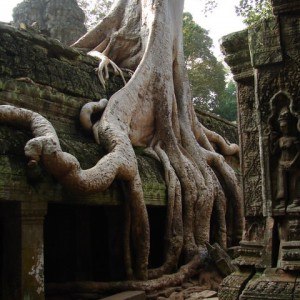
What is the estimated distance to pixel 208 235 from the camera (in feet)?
23.9

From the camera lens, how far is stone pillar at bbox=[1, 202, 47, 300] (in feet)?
15.8

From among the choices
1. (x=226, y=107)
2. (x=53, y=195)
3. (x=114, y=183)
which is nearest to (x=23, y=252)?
(x=53, y=195)

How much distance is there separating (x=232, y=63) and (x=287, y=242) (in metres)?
1.73

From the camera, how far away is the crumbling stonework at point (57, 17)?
1329cm

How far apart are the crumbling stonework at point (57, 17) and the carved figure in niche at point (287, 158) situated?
10.1 meters

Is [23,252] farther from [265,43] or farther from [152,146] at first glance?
[152,146]

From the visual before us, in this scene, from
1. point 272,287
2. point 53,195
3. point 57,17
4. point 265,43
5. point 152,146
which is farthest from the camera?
point 57,17

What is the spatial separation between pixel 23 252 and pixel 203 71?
16430 mm

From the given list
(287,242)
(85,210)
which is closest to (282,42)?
(287,242)

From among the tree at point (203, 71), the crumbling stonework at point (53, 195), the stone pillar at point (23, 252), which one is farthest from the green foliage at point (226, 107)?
the stone pillar at point (23, 252)

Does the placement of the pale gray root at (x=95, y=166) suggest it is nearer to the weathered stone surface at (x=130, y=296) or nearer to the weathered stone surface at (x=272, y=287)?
the weathered stone surface at (x=130, y=296)

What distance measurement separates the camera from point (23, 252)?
4.84 m

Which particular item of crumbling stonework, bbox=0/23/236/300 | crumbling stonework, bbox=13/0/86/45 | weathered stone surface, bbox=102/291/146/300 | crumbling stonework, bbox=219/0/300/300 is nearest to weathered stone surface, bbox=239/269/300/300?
crumbling stonework, bbox=219/0/300/300

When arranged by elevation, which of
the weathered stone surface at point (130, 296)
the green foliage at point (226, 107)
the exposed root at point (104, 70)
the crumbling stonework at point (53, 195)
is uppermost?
the green foliage at point (226, 107)
